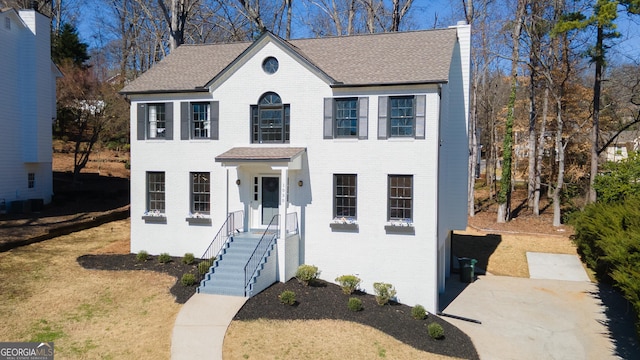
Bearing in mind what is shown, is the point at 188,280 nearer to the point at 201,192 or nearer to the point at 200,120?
the point at 201,192

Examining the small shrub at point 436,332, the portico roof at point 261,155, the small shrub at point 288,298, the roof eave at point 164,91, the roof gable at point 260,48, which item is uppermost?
the roof gable at point 260,48

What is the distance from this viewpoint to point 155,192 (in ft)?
59.0

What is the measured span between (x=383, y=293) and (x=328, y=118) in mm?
6274

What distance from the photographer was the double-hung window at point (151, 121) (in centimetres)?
1795

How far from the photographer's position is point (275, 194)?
17250mm

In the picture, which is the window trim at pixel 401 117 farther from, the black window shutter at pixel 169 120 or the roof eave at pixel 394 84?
the black window shutter at pixel 169 120

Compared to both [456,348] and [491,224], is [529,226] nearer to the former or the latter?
[491,224]

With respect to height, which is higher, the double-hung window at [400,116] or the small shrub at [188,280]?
the double-hung window at [400,116]

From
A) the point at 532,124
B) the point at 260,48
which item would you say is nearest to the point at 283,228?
the point at 260,48

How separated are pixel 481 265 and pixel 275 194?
36.2 feet

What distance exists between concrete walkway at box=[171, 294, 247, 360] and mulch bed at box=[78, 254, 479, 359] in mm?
382

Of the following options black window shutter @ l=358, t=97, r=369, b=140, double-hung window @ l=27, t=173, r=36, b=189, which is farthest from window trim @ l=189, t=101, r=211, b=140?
double-hung window @ l=27, t=173, r=36, b=189

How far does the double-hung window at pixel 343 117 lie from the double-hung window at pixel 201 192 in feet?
16.5

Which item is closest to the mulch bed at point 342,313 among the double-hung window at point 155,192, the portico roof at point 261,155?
the double-hung window at point 155,192
